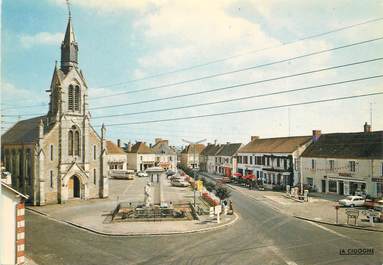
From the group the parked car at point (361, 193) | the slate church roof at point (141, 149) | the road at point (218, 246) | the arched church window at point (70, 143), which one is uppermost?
the arched church window at point (70, 143)

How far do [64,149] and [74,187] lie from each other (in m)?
4.75

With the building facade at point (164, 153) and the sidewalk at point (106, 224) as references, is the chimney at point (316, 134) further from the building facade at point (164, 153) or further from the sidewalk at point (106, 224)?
the building facade at point (164, 153)

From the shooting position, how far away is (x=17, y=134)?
4434 cm

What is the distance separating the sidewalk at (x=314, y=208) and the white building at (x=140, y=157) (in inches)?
1571

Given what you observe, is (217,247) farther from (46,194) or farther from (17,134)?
(17,134)

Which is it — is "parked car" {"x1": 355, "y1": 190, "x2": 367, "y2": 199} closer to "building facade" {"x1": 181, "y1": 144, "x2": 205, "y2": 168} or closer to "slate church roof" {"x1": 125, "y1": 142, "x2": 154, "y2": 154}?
"slate church roof" {"x1": 125, "y1": 142, "x2": 154, "y2": 154}

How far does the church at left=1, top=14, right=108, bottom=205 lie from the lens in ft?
118

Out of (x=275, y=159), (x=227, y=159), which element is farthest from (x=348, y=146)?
(x=227, y=159)

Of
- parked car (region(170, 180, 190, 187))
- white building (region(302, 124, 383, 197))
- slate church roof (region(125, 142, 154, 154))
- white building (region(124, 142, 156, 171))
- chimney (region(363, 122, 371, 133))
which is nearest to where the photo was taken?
white building (region(302, 124, 383, 197))

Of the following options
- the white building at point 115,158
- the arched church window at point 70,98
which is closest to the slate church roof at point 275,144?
the white building at point 115,158

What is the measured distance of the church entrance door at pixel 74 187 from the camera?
38.3 meters

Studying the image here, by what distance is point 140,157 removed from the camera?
8031cm

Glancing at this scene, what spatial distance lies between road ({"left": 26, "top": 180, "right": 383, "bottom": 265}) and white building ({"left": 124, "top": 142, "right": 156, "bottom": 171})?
53976 millimetres

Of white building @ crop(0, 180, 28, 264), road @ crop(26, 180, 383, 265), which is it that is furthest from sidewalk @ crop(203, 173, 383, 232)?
white building @ crop(0, 180, 28, 264)
